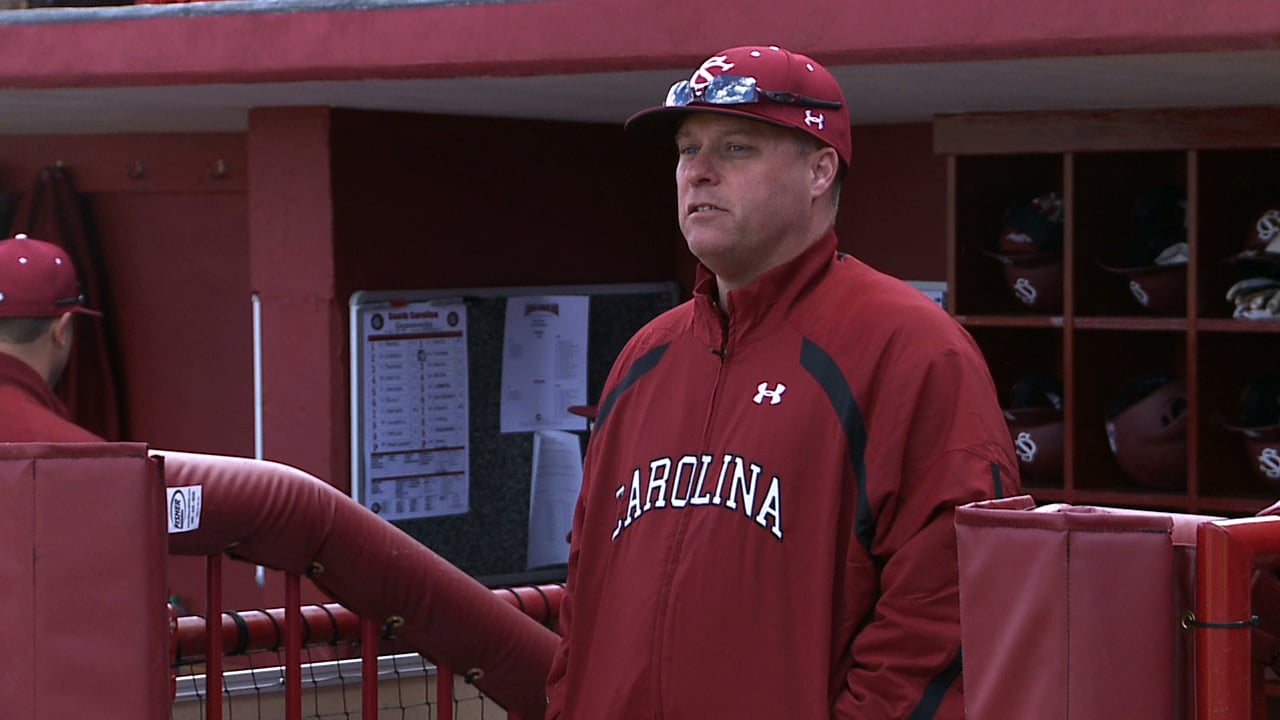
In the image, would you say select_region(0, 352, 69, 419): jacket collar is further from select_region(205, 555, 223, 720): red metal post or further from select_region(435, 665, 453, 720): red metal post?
select_region(435, 665, 453, 720): red metal post

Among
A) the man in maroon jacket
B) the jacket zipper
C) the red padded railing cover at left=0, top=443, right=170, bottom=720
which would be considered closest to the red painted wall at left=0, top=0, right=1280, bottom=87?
the man in maroon jacket

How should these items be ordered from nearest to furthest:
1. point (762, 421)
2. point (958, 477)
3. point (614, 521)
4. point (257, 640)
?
1. point (958, 477)
2. point (762, 421)
3. point (614, 521)
4. point (257, 640)

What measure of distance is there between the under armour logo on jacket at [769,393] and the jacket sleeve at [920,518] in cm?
14

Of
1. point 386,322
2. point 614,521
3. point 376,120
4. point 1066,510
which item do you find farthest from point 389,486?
point 1066,510

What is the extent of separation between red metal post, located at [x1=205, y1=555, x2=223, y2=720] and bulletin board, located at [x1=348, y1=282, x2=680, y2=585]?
2.11 m

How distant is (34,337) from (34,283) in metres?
0.15

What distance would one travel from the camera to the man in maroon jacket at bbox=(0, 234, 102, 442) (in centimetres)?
343

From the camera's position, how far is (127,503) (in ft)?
6.96

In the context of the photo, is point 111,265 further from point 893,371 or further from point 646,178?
point 893,371

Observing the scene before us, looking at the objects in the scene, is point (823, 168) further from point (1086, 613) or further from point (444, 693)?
point (444, 693)

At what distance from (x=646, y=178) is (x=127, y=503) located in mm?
4286

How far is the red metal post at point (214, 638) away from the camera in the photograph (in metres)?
3.16

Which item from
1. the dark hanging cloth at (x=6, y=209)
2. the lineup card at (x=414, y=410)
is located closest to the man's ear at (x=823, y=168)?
the lineup card at (x=414, y=410)

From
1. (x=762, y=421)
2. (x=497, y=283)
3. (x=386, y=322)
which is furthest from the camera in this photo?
(x=497, y=283)
